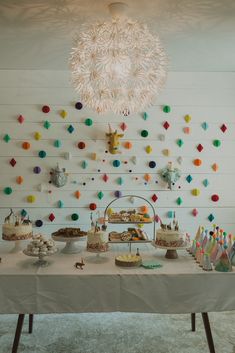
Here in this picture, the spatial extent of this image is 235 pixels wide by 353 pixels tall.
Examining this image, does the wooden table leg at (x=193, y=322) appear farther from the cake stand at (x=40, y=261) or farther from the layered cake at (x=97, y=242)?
the cake stand at (x=40, y=261)

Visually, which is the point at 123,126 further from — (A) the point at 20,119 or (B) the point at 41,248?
(B) the point at 41,248

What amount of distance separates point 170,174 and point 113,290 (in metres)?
2.16

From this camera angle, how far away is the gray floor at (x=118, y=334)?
2.74 metres

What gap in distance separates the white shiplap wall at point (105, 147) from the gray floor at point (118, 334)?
1.29m

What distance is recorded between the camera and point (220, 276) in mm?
2334

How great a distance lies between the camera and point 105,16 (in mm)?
2648

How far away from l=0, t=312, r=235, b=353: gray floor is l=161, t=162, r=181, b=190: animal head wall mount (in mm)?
1518

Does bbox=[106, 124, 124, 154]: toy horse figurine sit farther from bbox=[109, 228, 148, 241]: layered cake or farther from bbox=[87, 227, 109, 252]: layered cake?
bbox=[87, 227, 109, 252]: layered cake

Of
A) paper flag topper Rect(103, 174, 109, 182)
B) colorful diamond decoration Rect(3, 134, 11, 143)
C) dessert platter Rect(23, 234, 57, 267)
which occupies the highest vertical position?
colorful diamond decoration Rect(3, 134, 11, 143)

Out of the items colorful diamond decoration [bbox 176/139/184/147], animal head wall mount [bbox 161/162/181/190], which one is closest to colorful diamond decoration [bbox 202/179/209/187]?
animal head wall mount [bbox 161/162/181/190]

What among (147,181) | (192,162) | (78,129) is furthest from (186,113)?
(78,129)

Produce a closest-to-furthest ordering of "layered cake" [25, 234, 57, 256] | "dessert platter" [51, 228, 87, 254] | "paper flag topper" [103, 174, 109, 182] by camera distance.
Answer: "layered cake" [25, 234, 57, 256] → "dessert platter" [51, 228, 87, 254] → "paper flag topper" [103, 174, 109, 182]

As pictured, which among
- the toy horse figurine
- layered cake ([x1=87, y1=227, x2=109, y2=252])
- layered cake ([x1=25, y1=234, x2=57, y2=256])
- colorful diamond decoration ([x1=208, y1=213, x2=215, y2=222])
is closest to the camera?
layered cake ([x1=25, y1=234, x2=57, y2=256])

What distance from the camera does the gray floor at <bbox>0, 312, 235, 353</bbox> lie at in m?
2.74
